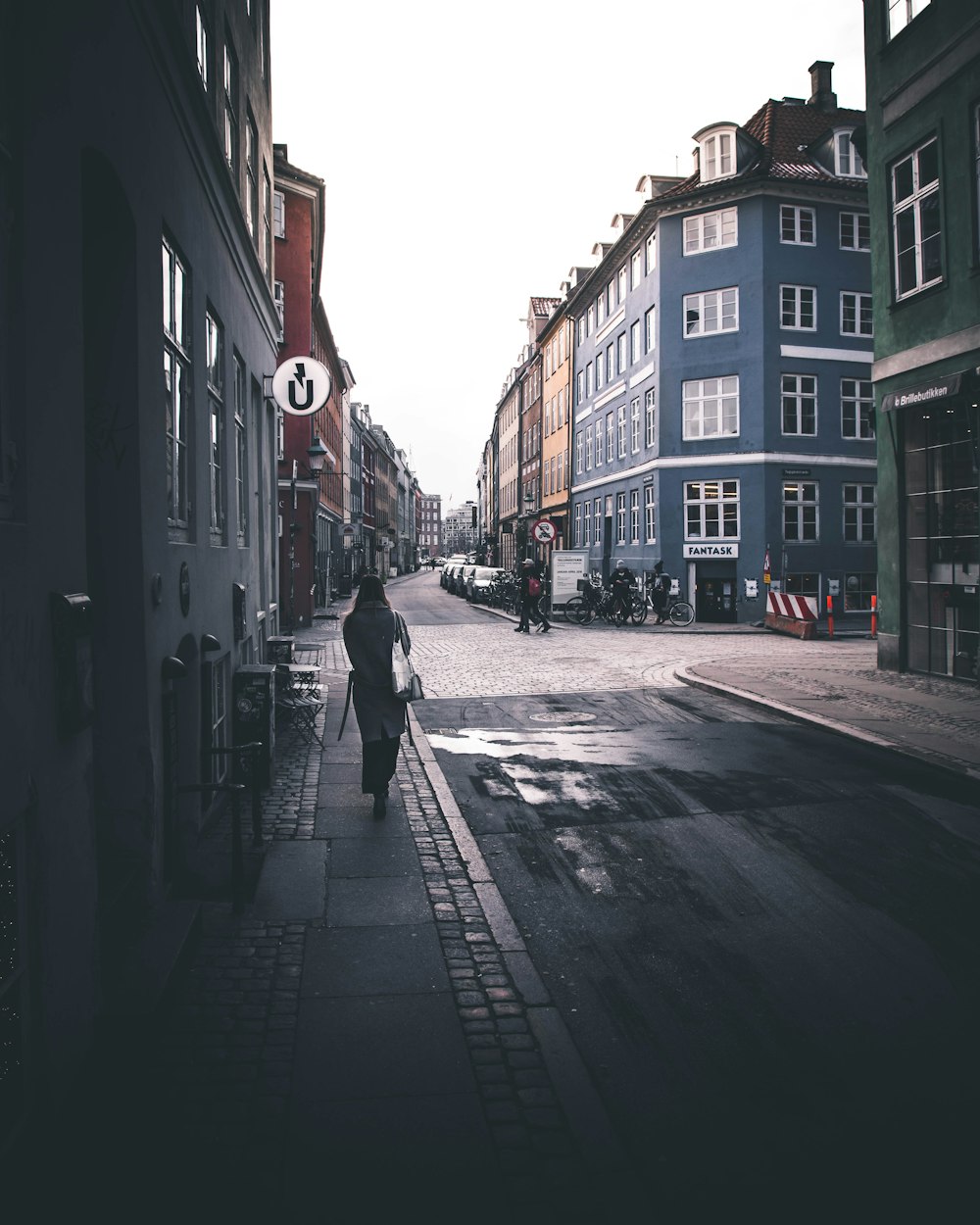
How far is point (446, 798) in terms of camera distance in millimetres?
8227

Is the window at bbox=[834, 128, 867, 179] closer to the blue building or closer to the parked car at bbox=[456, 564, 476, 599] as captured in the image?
the blue building

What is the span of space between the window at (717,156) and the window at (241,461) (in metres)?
27.5

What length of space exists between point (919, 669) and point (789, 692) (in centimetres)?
331

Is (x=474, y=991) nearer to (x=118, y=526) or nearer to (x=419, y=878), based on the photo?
(x=419, y=878)

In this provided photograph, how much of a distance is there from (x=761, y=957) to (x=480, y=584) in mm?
39432

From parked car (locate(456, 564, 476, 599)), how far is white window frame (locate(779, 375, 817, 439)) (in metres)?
19.0

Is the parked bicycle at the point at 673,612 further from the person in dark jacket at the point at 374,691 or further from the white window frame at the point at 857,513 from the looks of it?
the person in dark jacket at the point at 374,691

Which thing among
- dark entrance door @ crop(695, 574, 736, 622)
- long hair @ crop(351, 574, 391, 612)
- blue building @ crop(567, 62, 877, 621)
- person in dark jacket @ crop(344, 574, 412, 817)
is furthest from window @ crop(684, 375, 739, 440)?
person in dark jacket @ crop(344, 574, 412, 817)

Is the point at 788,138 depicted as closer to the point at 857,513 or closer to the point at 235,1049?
the point at 857,513

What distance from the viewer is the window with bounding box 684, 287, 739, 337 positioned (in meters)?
33.5

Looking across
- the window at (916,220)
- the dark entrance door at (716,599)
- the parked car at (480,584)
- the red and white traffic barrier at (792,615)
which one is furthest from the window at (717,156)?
the window at (916,220)

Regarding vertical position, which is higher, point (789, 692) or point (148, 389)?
point (148, 389)

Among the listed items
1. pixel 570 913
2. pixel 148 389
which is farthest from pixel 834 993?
pixel 148 389

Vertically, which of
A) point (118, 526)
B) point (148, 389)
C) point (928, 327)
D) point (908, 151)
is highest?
point (908, 151)
